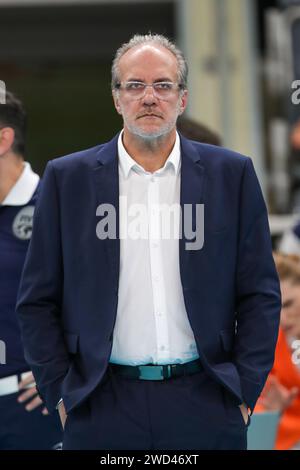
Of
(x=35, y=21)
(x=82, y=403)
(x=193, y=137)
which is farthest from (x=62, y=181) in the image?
(x=35, y=21)

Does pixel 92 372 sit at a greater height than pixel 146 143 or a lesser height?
lesser

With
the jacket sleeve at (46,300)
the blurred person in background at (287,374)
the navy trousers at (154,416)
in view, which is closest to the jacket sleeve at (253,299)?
the navy trousers at (154,416)

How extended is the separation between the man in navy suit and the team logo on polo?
2.33ft

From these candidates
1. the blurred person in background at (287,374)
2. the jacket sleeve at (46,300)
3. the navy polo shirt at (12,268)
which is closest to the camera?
the jacket sleeve at (46,300)

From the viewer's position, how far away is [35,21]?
29.3 feet

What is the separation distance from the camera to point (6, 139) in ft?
11.6

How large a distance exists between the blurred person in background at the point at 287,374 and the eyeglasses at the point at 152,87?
1.45m

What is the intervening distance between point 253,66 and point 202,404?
5808mm

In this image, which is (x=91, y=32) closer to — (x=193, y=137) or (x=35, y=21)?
(x=35, y=21)

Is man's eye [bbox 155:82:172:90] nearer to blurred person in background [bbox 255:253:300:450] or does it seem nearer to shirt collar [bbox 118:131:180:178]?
shirt collar [bbox 118:131:180:178]

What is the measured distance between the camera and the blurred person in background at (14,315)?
342 cm

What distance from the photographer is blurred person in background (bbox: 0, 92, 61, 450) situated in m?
3.42

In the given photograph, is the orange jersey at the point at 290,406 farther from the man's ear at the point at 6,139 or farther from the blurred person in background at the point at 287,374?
the man's ear at the point at 6,139

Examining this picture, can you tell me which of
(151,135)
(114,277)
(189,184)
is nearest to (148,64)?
(151,135)
